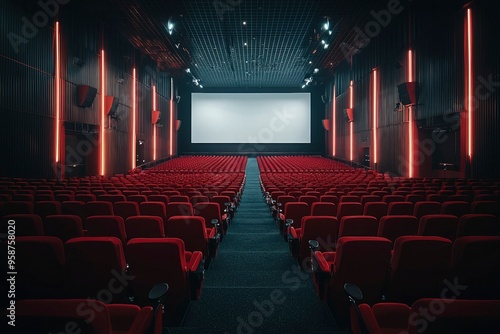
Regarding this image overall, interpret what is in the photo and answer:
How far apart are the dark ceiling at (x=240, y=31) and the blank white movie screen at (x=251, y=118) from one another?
14.8ft

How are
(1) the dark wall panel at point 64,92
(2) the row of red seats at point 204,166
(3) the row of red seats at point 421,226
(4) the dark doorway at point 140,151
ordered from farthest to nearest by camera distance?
(4) the dark doorway at point 140,151 → (2) the row of red seats at point 204,166 → (1) the dark wall panel at point 64,92 → (3) the row of red seats at point 421,226

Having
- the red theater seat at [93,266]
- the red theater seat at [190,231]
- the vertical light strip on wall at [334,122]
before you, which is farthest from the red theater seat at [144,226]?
the vertical light strip on wall at [334,122]

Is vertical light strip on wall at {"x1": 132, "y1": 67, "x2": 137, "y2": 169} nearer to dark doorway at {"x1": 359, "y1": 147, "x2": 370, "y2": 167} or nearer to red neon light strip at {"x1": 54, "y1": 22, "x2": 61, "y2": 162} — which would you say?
red neon light strip at {"x1": 54, "y1": 22, "x2": 61, "y2": 162}

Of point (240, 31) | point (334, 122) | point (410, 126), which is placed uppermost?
point (240, 31)

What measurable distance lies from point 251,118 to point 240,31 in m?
13.2

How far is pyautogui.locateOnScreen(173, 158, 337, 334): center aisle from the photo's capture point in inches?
114

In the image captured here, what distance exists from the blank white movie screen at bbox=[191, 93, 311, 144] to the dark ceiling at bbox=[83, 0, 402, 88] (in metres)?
4.51

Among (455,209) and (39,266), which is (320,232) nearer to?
(455,209)

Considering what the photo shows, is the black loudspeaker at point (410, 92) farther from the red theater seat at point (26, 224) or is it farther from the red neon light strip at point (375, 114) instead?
the red theater seat at point (26, 224)

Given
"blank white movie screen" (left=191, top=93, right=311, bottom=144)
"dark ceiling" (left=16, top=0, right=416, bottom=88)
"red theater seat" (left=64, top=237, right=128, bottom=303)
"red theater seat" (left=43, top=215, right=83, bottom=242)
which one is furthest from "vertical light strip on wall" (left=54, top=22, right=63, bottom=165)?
"blank white movie screen" (left=191, top=93, right=311, bottom=144)

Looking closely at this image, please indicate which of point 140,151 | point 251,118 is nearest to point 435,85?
point 140,151

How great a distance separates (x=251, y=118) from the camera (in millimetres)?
30906

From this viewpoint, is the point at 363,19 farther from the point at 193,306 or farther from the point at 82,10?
the point at 193,306

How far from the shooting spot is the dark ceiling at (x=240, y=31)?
1476 cm
